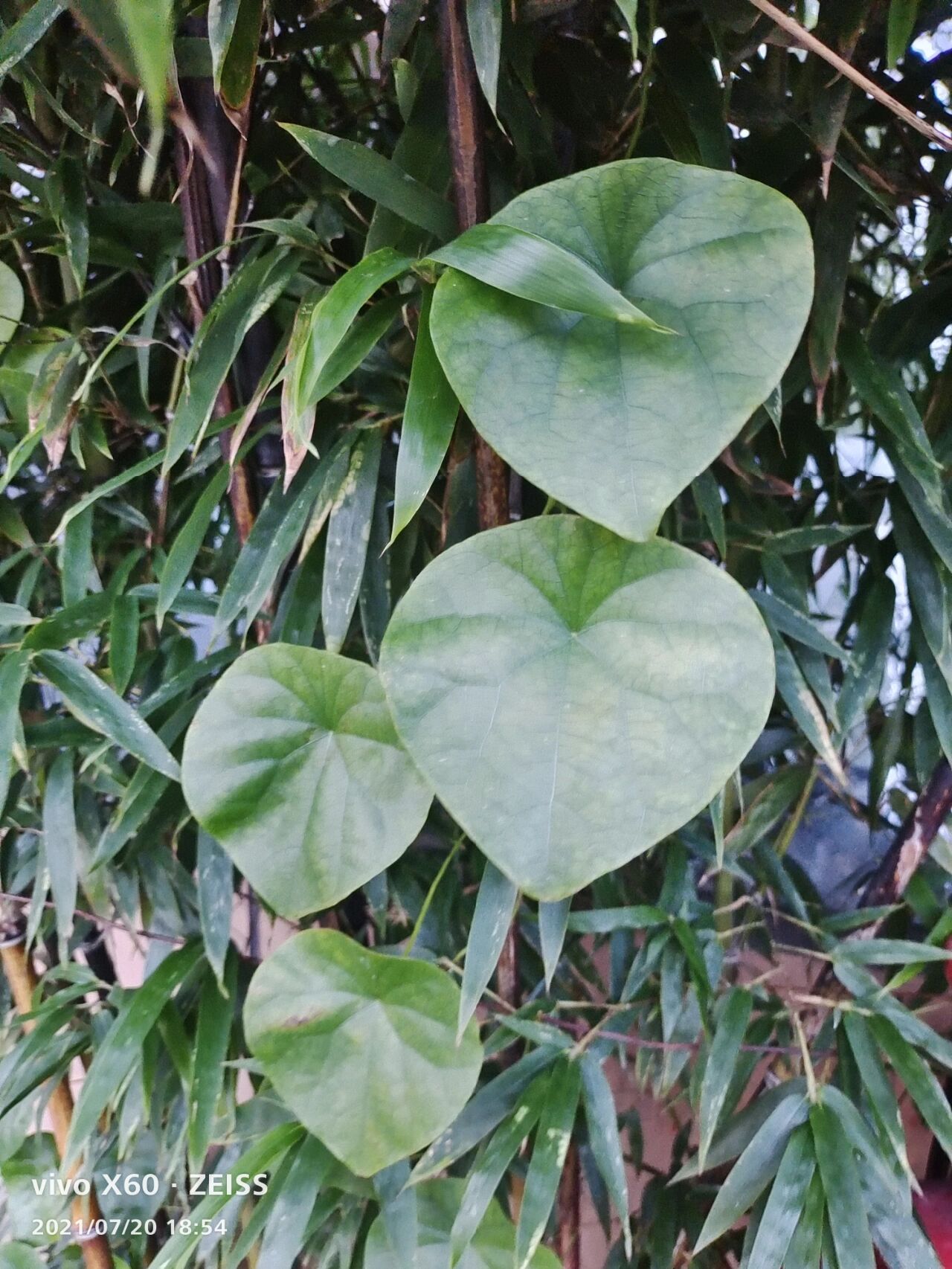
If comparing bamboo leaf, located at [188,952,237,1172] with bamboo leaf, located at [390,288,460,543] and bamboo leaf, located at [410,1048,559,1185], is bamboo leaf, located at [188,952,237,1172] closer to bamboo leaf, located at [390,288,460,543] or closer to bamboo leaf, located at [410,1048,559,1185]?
bamboo leaf, located at [410,1048,559,1185]

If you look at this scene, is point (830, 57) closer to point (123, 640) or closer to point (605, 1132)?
point (123, 640)

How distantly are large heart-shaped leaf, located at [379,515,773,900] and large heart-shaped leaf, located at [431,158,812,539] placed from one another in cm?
6

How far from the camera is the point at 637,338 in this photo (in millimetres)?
368

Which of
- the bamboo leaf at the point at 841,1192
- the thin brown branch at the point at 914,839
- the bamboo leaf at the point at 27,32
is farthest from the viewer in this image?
the thin brown branch at the point at 914,839

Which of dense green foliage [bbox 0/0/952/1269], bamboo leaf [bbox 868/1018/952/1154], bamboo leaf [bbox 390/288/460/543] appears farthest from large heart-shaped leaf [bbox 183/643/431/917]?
bamboo leaf [bbox 868/1018/952/1154]

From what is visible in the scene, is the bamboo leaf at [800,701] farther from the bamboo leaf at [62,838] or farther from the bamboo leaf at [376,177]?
the bamboo leaf at [62,838]

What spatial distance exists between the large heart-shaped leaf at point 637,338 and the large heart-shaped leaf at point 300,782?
19 centimetres

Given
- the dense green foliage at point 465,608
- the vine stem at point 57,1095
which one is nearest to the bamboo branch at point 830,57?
the dense green foliage at point 465,608

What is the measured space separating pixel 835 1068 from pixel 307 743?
0.56 meters

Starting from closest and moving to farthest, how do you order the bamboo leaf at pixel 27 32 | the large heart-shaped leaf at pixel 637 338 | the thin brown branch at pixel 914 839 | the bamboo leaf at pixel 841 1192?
the large heart-shaped leaf at pixel 637 338
the bamboo leaf at pixel 27 32
the bamboo leaf at pixel 841 1192
the thin brown branch at pixel 914 839

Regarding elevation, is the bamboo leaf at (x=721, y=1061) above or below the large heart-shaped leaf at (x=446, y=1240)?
above

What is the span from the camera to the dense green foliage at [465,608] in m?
0.37

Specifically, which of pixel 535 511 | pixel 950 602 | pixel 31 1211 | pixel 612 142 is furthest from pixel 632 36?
pixel 31 1211

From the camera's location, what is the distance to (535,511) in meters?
0.61
